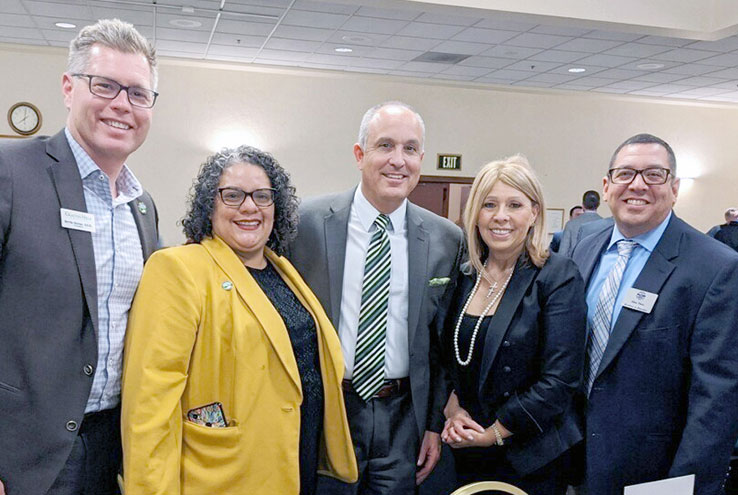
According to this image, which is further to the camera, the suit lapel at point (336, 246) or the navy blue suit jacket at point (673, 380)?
the suit lapel at point (336, 246)

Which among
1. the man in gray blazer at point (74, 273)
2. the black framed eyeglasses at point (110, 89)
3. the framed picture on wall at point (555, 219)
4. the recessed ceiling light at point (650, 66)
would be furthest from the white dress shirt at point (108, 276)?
the framed picture on wall at point (555, 219)

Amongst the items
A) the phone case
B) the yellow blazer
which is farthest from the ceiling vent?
the phone case

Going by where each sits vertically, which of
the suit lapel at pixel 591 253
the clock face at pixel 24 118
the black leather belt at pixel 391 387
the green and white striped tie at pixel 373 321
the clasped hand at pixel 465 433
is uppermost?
the clock face at pixel 24 118

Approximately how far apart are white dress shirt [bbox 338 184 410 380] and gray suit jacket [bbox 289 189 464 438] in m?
0.03

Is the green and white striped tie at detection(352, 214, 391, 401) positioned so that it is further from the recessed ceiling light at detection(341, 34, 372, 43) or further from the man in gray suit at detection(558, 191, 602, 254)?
the recessed ceiling light at detection(341, 34, 372, 43)

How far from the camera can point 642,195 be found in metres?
2.18

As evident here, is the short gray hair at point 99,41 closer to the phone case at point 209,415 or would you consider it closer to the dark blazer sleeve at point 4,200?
the dark blazer sleeve at point 4,200

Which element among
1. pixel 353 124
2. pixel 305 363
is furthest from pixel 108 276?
pixel 353 124

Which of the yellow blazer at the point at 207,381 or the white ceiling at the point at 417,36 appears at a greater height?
the white ceiling at the point at 417,36

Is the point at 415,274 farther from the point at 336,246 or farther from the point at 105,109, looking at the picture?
the point at 105,109

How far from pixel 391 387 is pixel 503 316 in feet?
1.60

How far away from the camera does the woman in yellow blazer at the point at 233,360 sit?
67.2 inches

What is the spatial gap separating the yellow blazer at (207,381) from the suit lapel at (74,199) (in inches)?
5.5

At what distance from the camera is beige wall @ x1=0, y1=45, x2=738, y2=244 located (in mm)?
8617
